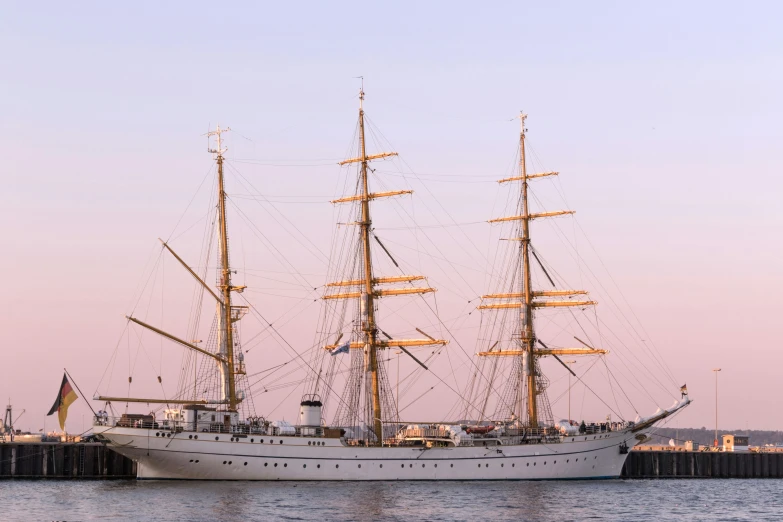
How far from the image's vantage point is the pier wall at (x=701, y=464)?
378ft

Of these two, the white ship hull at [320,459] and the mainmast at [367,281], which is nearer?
the white ship hull at [320,459]

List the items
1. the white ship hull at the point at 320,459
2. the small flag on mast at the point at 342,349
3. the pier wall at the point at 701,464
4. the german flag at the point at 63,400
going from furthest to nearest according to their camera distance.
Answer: the pier wall at the point at 701,464 → the small flag on mast at the point at 342,349 → the german flag at the point at 63,400 → the white ship hull at the point at 320,459

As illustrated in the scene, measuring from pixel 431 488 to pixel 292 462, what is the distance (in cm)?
1076

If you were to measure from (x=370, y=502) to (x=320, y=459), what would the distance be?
15.4 meters

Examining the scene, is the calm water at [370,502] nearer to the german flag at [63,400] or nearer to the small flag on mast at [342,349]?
the german flag at [63,400]

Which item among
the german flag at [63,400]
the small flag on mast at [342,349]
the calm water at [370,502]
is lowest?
the calm water at [370,502]

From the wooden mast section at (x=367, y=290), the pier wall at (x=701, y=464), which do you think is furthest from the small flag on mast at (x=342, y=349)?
the pier wall at (x=701, y=464)

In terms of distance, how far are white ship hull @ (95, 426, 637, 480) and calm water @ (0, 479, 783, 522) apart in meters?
1.47

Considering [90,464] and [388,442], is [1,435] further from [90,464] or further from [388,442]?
[388,442]

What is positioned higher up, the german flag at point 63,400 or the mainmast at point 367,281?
the mainmast at point 367,281

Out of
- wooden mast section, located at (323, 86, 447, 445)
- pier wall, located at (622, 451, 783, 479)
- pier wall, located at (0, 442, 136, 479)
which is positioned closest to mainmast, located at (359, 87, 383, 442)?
wooden mast section, located at (323, 86, 447, 445)

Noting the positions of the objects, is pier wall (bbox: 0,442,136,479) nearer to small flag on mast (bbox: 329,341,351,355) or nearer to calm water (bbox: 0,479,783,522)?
calm water (bbox: 0,479,783,522)

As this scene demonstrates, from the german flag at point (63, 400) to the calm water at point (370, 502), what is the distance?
5.31 metres

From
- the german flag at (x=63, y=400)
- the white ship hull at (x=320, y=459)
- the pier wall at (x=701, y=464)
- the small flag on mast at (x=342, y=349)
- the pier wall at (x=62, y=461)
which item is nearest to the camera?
the white ship hull at (x=320, y=459)
